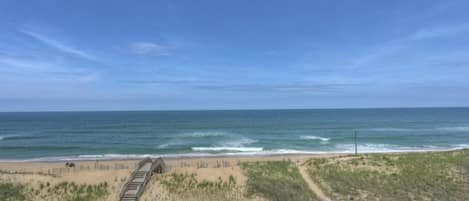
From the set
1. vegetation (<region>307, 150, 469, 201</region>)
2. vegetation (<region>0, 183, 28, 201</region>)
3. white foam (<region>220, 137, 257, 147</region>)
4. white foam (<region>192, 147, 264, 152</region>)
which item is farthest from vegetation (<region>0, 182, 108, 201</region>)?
white foam (<region>220, 137, 257, 147</region>)

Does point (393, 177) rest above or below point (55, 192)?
above

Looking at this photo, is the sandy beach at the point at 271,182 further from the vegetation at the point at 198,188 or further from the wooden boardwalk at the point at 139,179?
the wooden boardwalk at the point at 139,179

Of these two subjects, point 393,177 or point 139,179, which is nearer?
point 139,179

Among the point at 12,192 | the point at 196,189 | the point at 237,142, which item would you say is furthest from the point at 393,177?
the point at 237,142

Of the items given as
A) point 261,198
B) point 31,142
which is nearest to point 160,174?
point 261,198

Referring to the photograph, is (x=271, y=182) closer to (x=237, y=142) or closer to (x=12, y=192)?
(x=12, y=192)

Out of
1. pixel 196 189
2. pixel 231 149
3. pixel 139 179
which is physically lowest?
pixel 231 149

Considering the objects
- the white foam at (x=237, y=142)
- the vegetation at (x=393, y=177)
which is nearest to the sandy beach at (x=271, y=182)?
the vegetation at (x=393, y=177)

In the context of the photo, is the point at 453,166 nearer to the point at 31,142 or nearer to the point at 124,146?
the point at 124,146
